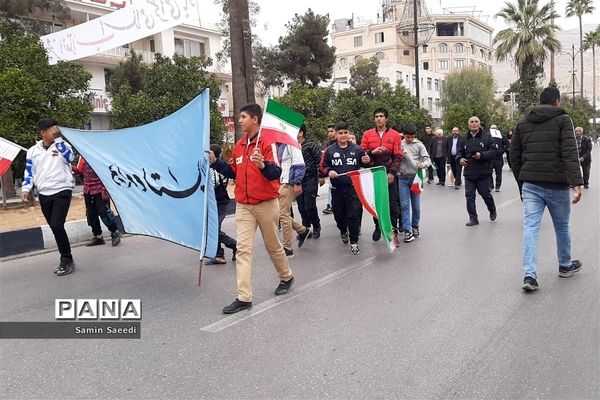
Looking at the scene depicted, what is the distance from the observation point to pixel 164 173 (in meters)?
5.75

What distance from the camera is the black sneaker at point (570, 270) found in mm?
5568

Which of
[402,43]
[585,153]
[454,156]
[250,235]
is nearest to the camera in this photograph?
[250,235]

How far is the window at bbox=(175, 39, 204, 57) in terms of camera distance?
3494 centimetres

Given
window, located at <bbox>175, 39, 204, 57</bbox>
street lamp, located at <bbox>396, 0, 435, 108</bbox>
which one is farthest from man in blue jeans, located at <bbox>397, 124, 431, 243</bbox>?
window, located at <bbox>175, 39, 204, 57</bbox>

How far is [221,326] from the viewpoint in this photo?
4449mm

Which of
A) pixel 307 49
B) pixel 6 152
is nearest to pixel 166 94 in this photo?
pixel 6 152

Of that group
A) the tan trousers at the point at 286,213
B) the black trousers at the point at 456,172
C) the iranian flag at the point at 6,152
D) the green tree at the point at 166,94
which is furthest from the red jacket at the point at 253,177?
the green tree at the point at 166,94

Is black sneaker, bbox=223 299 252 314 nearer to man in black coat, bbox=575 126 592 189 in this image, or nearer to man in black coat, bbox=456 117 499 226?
man in black coat, bbox=456 117 499 226

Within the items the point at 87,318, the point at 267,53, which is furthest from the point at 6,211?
the point at 267,53

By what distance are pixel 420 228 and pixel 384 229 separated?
6.96ft

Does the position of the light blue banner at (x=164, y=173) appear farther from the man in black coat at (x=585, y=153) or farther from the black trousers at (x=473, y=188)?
the man in black coat at (x=585, y=153)

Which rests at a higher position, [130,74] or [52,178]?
[130,74]

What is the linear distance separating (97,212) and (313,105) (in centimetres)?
1272

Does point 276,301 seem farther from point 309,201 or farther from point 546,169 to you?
point 309,201
